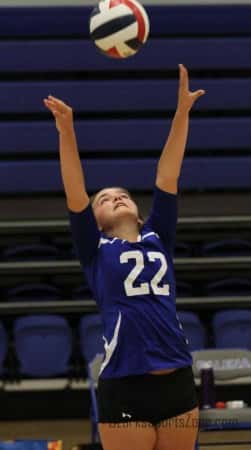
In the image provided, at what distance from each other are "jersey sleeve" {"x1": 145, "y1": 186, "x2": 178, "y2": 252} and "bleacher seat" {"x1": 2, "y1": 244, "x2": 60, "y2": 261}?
16.8 ft

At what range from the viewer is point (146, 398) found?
9.38 feet

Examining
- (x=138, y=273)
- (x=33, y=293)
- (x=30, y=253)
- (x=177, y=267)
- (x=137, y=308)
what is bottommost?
(x=33, y=293)

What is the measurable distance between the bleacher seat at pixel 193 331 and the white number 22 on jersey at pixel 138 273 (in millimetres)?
4451

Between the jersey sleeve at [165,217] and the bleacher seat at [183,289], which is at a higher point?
the jersey sleeve at [165,217]

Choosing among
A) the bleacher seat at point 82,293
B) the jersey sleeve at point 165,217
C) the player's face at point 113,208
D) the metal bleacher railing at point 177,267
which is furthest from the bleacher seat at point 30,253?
the jersey sleeve at point 165,217

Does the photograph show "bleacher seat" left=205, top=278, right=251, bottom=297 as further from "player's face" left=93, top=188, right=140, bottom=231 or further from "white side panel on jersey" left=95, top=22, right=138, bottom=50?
"player's face" left=93, top=188, right=140, bottom=231

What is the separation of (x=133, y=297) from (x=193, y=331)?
180 inches

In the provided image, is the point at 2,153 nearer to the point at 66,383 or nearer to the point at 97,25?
the point at 66,383

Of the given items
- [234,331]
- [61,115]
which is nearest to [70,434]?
[234,331]

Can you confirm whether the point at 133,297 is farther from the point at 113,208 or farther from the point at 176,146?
the point at 176,146

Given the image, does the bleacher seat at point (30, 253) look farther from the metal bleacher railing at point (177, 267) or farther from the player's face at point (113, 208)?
the player's face at point (113, 208)

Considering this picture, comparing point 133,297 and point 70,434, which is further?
point 70,434

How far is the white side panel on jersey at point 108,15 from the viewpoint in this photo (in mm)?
3836

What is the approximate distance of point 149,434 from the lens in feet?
9.28
